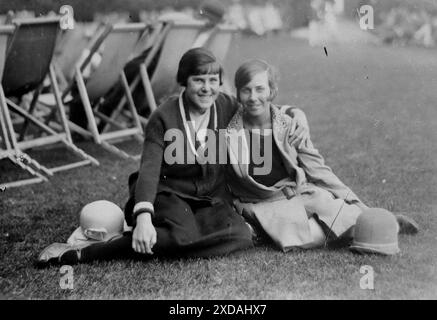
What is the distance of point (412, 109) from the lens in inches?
269

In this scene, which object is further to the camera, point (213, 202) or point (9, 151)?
point (9, 151)

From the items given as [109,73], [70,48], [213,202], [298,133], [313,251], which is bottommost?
[313,251]

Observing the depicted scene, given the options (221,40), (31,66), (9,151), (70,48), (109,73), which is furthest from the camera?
(70,48)

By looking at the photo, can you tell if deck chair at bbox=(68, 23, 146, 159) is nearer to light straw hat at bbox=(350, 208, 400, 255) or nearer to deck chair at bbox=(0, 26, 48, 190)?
deck chair at bbox=(0, 26, 48, 190)

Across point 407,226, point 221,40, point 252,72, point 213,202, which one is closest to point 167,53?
point 221,40

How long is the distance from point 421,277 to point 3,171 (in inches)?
139

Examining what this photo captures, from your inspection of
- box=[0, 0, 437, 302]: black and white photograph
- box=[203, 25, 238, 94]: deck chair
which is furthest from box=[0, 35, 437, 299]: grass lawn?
box=[203, 25, 238, 94]: deck chair

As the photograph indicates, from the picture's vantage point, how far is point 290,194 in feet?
11.5

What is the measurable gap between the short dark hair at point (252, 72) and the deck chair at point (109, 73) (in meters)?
2.35

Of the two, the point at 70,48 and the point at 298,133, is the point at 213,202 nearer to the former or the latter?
the point at 298,133

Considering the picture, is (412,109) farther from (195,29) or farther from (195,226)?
(195,226)

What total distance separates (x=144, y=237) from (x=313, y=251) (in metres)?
0.87

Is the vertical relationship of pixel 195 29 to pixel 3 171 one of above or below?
above
